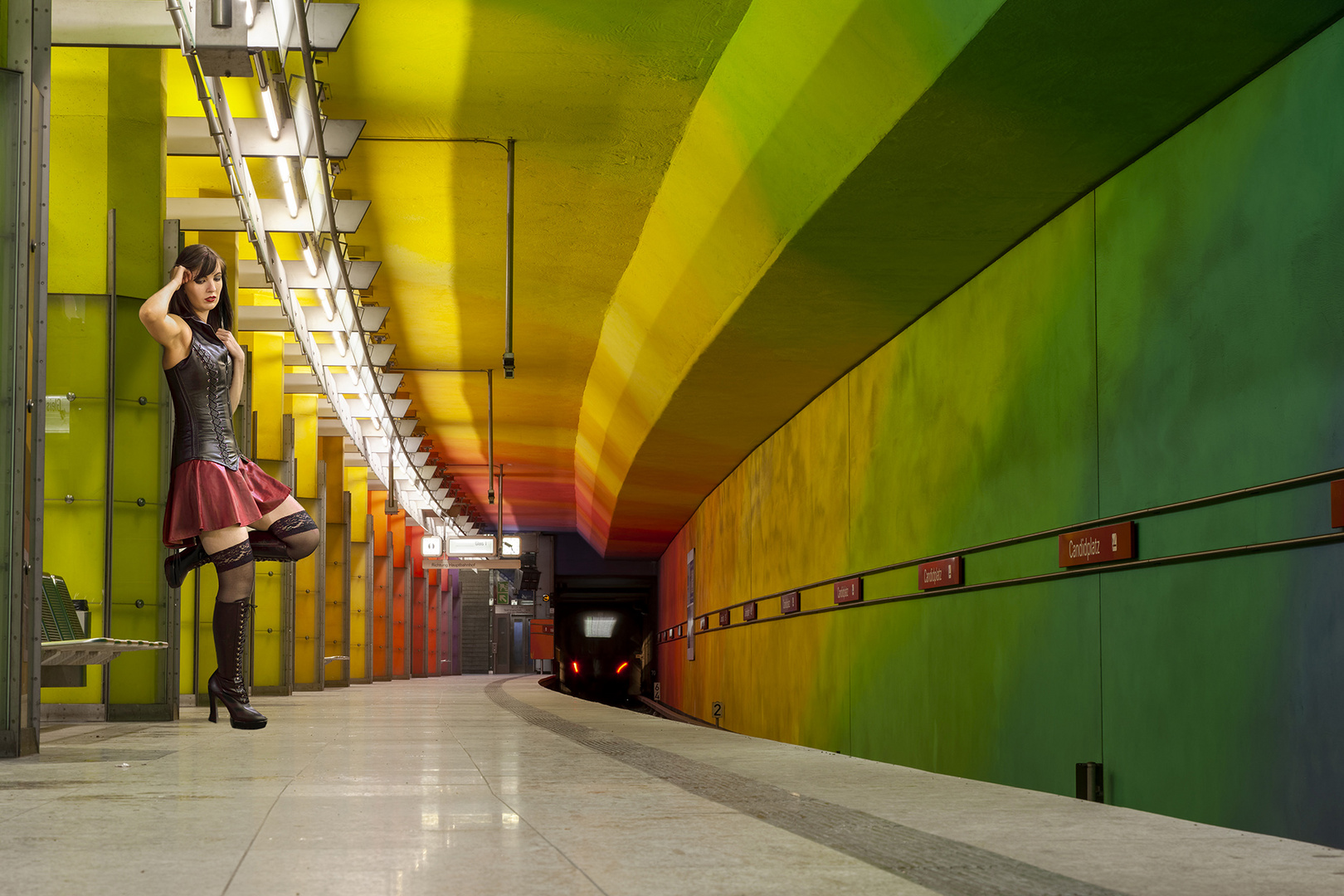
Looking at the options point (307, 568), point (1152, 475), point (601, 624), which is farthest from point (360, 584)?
point (1152, 475)

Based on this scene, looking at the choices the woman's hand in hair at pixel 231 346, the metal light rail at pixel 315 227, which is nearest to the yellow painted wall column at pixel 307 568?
the metal light rail at pixel 315 227

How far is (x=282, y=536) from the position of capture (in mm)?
6395

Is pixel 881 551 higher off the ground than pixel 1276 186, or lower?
lower

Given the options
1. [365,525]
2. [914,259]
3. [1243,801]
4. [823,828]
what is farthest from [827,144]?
[365,525]

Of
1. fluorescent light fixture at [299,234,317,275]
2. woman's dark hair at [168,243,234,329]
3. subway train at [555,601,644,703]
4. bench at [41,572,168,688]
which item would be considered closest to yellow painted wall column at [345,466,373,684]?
subway train at [555,601,644,703]

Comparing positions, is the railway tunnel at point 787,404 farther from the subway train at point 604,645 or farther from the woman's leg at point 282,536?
the subway train at point 604,645

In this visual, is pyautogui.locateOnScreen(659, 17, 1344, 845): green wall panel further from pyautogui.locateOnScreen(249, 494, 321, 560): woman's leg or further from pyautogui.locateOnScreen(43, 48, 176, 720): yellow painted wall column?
pyautogui.locateOnScreen(43, 48, 176, 720): yellow painted wall column

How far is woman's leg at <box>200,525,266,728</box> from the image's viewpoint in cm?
617

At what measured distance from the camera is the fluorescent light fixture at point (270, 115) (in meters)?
8.44

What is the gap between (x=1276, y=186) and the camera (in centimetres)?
497

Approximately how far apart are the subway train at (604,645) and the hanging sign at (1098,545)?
109 feet

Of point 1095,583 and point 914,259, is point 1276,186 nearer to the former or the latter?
point 1095,583

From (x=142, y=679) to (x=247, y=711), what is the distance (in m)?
2.78

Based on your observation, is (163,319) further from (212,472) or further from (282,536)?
(282,536)
